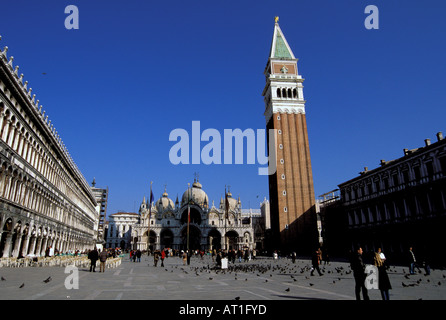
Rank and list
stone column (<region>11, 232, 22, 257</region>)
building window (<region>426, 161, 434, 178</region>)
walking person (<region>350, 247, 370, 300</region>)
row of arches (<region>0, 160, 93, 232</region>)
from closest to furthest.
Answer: walking person (<region>350, 247, 370, 300</region>), row of arches (<region>0, 160, 93, 232</region>), stone column (<region>11, 232, 22, 257</region>), building window (<region>426, 161, 434, 178</region>)

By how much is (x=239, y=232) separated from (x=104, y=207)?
46.6 metres

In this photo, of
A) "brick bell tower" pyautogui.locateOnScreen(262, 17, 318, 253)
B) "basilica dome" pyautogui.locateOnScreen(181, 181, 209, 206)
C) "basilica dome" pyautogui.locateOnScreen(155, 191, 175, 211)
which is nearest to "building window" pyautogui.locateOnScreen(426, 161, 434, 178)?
"brick bell tower" pyautogui.locateOnScreen(262, 17, 318, 253)

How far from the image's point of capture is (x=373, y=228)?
3438cm

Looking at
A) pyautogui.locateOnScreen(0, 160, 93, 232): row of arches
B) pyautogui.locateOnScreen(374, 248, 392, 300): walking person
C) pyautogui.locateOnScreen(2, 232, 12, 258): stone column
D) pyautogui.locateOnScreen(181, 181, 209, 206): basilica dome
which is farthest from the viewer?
pyautogui.locateOnScreen(181, 181, 209, 206): basilica dome

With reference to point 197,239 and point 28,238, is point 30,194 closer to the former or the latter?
point 28,238

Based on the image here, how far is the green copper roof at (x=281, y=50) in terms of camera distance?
195 ft

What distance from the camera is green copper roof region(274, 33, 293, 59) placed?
59.3 meters

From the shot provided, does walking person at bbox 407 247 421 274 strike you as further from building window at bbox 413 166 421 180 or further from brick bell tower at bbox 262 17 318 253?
brick bell tower at bbox 262 17 318 253

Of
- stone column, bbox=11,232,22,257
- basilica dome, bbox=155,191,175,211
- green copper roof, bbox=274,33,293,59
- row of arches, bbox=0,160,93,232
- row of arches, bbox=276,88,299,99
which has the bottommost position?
stone column, bbox=11,232,22,257

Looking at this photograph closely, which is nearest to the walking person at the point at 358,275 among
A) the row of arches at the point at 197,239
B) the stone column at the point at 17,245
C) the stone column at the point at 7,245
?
the stone column at the point at 7,245
